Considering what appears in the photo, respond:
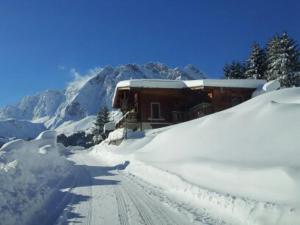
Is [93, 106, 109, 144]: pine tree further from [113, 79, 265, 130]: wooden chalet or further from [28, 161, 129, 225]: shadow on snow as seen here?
[28, 161, 129, 225]: shadow on snow

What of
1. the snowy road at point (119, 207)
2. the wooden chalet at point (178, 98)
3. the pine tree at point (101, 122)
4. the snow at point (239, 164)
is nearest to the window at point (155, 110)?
the wooden chalet at point (178, 98)

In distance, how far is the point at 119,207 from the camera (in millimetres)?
9586

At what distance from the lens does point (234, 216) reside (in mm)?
8125

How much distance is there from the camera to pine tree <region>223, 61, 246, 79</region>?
58.2 meters

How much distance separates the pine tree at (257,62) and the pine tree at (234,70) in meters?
4.83

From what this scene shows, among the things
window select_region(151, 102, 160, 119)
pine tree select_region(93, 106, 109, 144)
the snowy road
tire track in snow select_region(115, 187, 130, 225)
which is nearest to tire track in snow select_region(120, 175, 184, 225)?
the snowy road

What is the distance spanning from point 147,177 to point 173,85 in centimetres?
2148

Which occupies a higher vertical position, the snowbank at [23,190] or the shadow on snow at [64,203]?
the snowbank at [23,190]

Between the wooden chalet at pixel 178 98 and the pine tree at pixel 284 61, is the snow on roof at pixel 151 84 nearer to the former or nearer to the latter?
the wooden chalet at pixel 178 98

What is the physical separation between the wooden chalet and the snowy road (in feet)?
72.1

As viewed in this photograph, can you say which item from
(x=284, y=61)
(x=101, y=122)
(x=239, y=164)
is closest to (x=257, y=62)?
(x=284, y=61)

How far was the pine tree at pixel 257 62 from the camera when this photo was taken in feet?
171

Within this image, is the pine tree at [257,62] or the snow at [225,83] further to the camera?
the pine tree at [257,62]

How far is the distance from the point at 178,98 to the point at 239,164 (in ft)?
86.2
